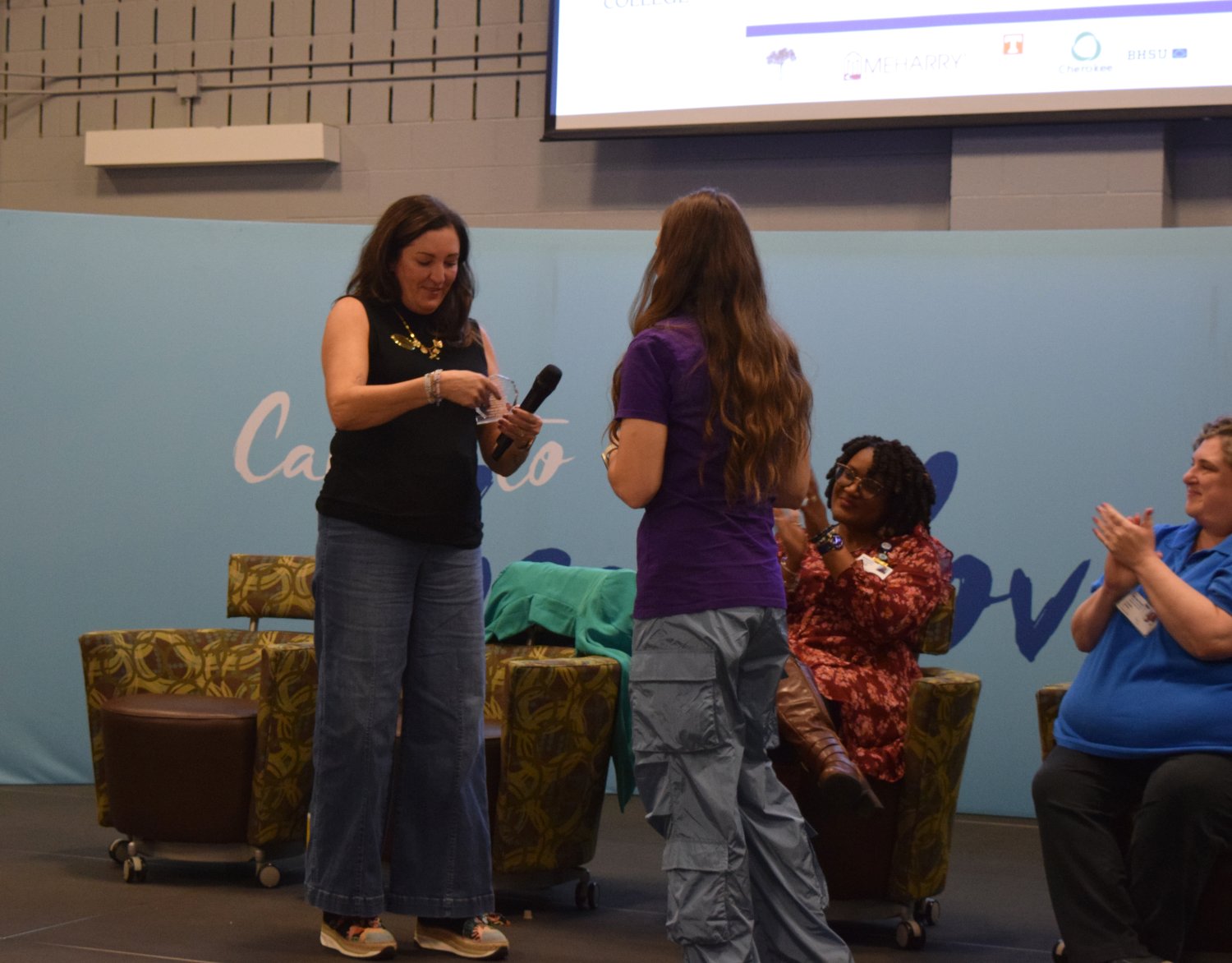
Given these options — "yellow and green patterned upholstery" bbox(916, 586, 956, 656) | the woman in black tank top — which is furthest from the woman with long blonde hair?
"yellow and green patterned upholstery" bbox(916, 586, 956, 656)

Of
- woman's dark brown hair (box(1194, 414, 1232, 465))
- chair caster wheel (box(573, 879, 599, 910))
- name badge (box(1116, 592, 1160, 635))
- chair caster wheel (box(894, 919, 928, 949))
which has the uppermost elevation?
woman's dark brown hair (box(1194, 414, 1232, 465))

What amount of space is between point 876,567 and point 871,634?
0.14 meters

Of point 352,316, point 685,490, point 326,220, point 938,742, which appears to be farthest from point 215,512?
point 685,490

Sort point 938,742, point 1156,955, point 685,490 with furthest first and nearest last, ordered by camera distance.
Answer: point 938,742 < point 1156,955 < point 685,490

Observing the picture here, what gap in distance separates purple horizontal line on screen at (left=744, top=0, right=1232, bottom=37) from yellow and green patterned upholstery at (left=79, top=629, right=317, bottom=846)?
2843 mm

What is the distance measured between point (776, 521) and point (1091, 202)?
9.84ft

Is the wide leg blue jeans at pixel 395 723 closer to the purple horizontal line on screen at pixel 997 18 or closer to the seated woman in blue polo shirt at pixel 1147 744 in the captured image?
the seated woman in blue polo shirt at pixel 1147 744

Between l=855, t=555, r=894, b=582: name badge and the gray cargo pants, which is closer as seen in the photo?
the gray cargo pants

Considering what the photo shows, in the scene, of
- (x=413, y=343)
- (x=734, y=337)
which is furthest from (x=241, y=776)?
(x=734, y=337)

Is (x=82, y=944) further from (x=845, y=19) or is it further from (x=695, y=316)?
(x=845, y=19)

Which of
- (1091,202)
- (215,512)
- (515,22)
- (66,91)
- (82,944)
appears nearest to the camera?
(82,944)

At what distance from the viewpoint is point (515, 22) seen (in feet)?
19.2

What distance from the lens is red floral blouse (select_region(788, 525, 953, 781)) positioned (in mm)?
2822

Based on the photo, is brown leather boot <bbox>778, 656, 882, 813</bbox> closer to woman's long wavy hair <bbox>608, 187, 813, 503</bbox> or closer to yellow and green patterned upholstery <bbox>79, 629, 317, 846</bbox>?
woman's long wavy hair <bbox>608, 187, 813, 503</bbox>
